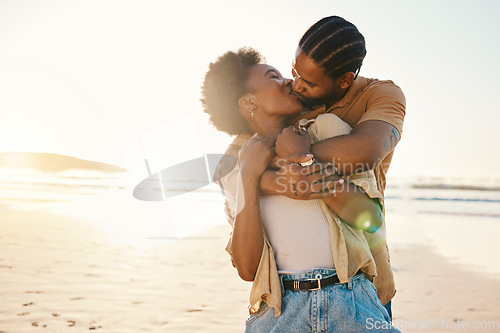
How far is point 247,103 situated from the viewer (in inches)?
88.3

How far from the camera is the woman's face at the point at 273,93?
212 centimetres

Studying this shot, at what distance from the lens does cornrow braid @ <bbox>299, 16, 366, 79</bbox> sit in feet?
5.93

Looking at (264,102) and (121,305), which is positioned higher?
(264,102)

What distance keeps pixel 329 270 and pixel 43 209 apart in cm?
1226

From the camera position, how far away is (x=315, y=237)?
1.68 meters

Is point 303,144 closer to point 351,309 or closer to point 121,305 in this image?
point 351,309

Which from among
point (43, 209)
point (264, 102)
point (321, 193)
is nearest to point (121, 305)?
point (264, 102)

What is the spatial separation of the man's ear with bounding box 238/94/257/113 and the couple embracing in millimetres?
288

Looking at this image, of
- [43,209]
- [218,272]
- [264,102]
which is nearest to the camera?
[264,102]

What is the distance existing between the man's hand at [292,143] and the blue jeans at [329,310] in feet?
1.51

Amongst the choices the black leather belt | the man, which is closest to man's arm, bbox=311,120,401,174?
the man

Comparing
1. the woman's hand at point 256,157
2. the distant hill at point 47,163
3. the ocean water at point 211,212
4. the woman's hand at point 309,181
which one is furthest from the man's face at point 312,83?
the distant hill at point 47,163

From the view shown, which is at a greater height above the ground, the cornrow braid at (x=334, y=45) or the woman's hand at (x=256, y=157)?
the cornrow braid at (x=334, y=45)

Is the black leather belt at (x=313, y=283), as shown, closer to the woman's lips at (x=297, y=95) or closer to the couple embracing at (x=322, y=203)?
the couple embracing at (x=322, y=203)
